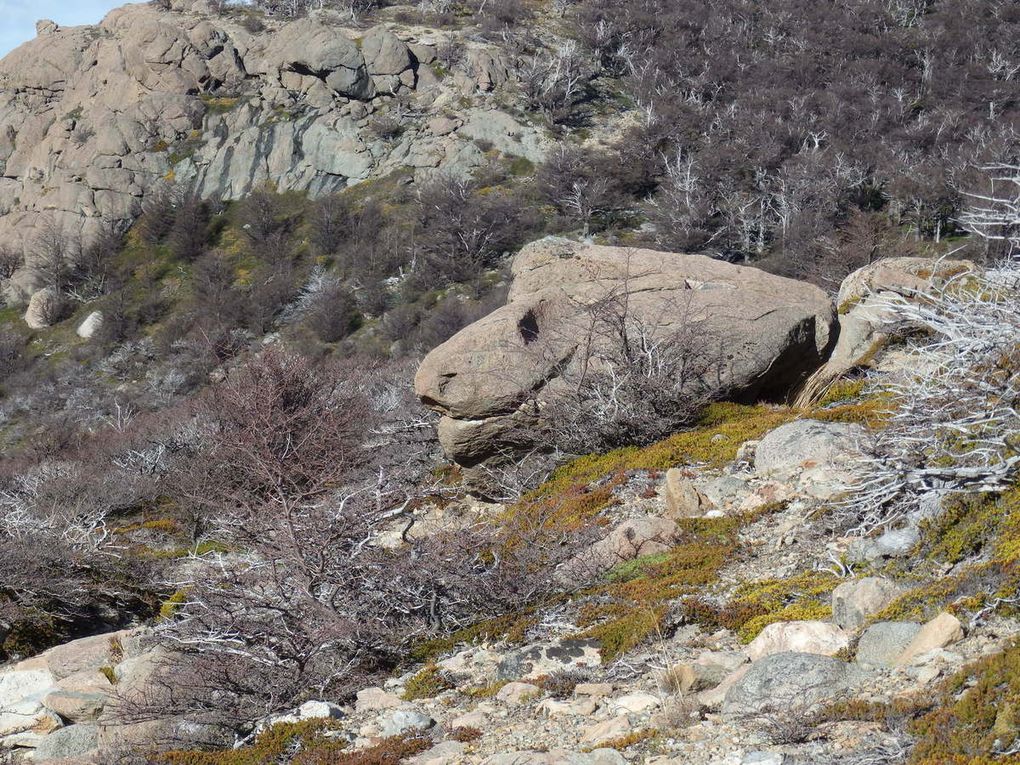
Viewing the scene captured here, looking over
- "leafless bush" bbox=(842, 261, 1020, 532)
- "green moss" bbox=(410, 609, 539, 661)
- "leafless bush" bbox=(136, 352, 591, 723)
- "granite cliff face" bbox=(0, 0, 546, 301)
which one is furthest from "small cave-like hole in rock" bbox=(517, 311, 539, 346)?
→ "granite cliff face" bbox=(0, 0, 546, 301)

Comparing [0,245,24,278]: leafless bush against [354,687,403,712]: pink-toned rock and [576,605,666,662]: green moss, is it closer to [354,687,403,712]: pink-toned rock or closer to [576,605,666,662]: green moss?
[354,687,403,712]: pink-toned rock

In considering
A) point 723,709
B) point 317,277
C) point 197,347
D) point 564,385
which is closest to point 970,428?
point 723,709

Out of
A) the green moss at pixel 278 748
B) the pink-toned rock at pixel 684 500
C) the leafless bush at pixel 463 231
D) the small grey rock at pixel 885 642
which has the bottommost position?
the leafless bush at pixel 463 231

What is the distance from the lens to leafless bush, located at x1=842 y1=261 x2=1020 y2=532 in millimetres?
4820

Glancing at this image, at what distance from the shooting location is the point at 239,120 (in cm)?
4312

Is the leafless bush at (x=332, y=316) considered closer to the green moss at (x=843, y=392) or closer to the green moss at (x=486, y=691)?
the green moss at (x=843, y=392)

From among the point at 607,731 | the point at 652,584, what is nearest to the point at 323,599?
the point at 652,584

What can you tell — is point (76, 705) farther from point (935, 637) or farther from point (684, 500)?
point (935, 637)

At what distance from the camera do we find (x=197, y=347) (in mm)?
33062

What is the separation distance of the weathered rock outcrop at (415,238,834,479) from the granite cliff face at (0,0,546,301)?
3062cm

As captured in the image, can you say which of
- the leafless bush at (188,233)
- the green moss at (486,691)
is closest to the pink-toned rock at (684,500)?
the green moss at (486,691)

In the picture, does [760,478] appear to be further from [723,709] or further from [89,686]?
[89,686]

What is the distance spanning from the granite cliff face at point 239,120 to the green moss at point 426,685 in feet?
120

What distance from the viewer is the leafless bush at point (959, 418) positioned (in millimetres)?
4820
